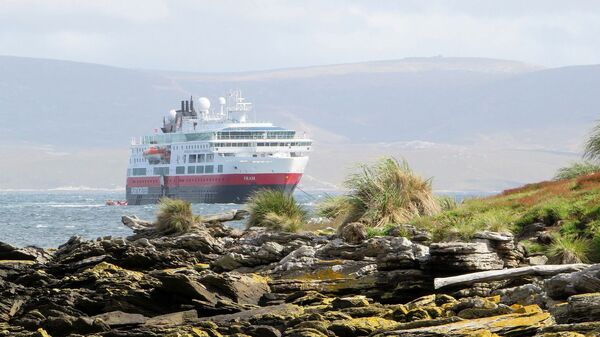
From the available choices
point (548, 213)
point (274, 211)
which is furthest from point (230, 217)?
point (548, 213)

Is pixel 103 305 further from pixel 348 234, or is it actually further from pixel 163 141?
pixel 163 141

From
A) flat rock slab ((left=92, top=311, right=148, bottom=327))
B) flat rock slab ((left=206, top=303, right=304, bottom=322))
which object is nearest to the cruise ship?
flat rock slab ((left=92, top=311, right=148, bottom=327))

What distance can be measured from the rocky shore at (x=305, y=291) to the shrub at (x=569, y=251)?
0.31m

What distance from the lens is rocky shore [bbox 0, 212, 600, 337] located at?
45.5 ft

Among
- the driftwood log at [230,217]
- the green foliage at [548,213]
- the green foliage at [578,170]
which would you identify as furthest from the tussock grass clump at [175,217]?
the green foliage at [578,170]

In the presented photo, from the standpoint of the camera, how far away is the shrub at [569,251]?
17125 mm

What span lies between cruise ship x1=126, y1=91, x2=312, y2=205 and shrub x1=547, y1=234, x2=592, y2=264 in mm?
97800

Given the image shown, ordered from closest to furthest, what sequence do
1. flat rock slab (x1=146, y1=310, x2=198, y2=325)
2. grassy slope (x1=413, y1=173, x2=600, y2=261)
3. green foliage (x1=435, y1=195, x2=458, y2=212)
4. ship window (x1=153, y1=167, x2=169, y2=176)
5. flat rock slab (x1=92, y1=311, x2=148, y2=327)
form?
flat rock slab (x1=146, y1=310, x2=198, y2=325) < flat rock slab (x1=92, y1=311, x2=148, y2=327) < grassy slope (x1=413, y1=173, x2=600, y2=261) < green foliage (x1=435, y1=195, x2=458, y2=212) < ship window (x1=153, y1=167, x2=169, y2=176)

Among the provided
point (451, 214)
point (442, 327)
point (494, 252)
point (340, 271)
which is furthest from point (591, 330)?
point (451, 214)

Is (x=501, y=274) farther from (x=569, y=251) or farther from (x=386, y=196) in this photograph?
(x=386, y=196)

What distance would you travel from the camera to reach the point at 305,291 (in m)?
17.1

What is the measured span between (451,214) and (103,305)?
7427 mm

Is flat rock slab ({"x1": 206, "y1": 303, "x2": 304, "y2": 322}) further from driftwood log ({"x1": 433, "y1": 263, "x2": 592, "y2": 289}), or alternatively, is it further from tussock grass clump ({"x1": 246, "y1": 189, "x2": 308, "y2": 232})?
tussock grass clump ({"x1": 246, "y1": 189, "x2": 308, "y2": 232})

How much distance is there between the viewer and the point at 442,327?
13250 mm
